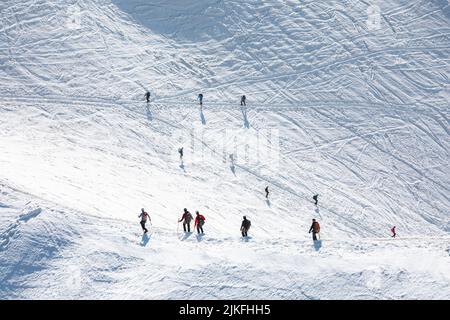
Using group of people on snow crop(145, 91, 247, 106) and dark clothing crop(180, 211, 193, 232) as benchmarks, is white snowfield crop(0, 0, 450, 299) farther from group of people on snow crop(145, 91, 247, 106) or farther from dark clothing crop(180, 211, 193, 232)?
group of people on snow crop(145, 91, 247, 106)

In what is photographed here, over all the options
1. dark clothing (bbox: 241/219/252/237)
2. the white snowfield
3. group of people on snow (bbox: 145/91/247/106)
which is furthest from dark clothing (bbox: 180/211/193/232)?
group of people on snow (bbox: 145/91/247/106)

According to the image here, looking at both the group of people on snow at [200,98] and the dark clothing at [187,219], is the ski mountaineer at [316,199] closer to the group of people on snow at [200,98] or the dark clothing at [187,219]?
the group of people on snow at [200,98]

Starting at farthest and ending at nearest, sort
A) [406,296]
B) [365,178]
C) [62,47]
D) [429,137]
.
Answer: [62,47]
[429,137]
[365,178]
[406,296]

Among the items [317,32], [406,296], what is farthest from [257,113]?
[406,296]

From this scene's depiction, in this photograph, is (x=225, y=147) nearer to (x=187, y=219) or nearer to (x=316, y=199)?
(x=316, y=199)

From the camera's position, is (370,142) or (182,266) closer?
(182,266)

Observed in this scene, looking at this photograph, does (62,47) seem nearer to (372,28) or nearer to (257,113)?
(257,113)

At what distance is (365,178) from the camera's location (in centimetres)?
3662

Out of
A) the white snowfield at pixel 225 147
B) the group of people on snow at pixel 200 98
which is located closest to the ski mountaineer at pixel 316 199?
the white snowfield at pixel 225 147

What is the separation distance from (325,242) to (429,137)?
17.9 m

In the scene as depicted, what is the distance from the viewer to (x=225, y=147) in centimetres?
3731

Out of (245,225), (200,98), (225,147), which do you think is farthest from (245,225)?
(200,98)
